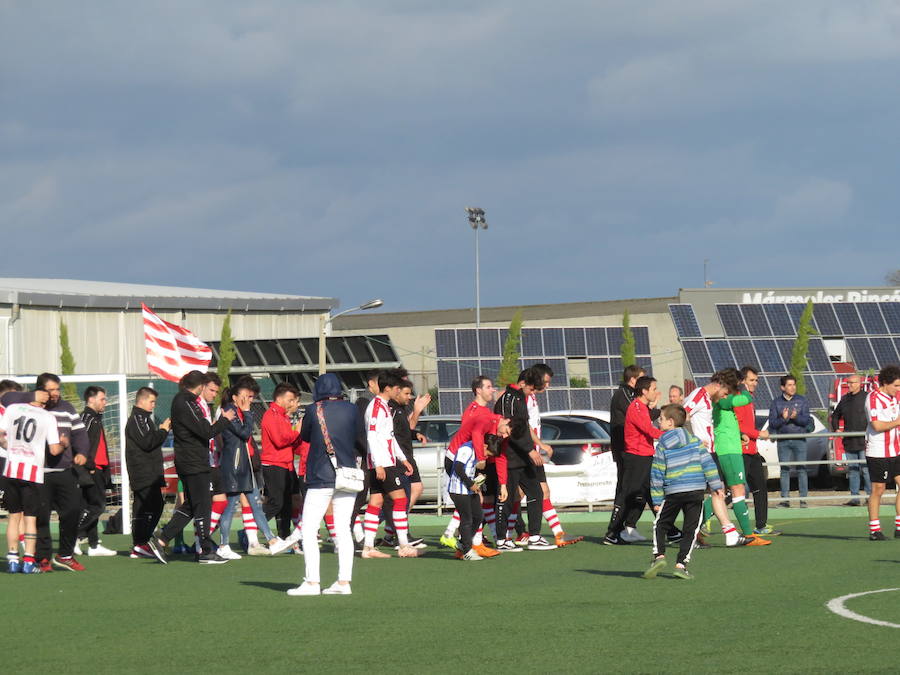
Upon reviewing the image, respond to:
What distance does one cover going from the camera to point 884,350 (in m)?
45.9

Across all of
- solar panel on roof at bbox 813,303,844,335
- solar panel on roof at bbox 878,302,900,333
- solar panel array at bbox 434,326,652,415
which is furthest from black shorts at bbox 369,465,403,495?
solar panel on roof at bbox 878,302,900,333

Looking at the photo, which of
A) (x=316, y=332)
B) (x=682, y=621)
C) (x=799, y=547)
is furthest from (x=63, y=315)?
(x=682, y=621)

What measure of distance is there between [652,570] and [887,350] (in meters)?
37.7

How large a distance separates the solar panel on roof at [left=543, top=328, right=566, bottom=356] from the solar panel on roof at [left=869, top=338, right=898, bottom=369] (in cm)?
1113

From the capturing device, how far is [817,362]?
45062mm

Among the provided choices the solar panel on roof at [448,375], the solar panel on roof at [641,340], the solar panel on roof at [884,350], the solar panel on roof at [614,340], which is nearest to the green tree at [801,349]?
the solar panel on roof at [884,350]

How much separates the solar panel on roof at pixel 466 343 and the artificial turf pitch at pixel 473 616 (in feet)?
91.7

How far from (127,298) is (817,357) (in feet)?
81.7

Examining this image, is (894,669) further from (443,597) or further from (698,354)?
(698,354)

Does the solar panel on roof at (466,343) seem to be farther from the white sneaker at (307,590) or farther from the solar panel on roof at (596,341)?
the white sneaker at (307,590)

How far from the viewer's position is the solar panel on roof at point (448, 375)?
124ft

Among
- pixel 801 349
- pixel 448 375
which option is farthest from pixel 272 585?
pixel 801 349

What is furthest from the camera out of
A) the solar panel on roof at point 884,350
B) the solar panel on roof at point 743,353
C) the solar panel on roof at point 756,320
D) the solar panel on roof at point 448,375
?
the solar panel on roof at point 756,320

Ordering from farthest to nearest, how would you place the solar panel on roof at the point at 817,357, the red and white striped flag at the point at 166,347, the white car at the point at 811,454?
the solar panel on roof at the point at 817,357 < the white car at the point at 811,454 < the red and white striped flag at the point at 166,347
